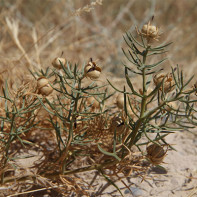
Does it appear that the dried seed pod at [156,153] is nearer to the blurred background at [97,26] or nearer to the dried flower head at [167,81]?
the dried flower head at [167,81]

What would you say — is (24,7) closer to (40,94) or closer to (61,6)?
(61,6)

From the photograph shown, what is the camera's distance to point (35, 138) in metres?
1.22

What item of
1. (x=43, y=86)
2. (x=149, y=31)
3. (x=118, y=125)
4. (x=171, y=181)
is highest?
(x=149, y=31)

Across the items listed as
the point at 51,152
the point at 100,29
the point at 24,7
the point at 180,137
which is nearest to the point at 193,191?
the point at 180,137

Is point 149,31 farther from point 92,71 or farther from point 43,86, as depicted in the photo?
point 43,86

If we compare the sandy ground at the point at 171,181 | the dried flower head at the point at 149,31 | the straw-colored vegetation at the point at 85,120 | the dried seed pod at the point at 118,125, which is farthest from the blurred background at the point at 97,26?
the dried flower head at the point at 149,31

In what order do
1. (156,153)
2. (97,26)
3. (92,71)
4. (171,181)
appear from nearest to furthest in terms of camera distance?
(92,71)
(156,153)
(171,181)
(97,26)

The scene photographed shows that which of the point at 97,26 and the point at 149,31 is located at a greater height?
the point at 97,26

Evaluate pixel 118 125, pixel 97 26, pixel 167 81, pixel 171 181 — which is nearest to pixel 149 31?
pixel 167 81

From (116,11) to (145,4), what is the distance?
46 centimetres

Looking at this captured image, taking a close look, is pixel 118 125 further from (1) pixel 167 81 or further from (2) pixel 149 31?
(2) pixel 149 31

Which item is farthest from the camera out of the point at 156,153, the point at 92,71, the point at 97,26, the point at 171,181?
the point at 97,26

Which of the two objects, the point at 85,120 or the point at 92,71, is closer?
the point at 92,71

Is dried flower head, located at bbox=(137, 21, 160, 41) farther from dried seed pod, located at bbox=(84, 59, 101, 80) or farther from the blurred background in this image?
the blurred background
